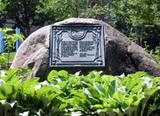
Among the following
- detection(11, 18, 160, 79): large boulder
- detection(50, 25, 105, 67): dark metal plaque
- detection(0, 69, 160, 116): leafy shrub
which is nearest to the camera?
detection(0, 69, 160, 116): leafy shrub

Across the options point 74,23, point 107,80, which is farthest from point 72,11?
point 107,80

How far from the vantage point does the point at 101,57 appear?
811cm

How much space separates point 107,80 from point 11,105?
0.98 m

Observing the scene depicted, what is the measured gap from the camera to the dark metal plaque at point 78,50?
8070 millimetres

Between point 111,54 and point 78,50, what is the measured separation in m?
0.65

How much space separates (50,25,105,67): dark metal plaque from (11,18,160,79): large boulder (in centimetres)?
18

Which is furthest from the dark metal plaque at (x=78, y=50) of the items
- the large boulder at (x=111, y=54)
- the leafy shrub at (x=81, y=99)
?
the leafy shrub at (x=81, y=99)

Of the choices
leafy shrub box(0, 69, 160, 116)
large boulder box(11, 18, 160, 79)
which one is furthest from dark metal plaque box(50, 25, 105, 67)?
leafy shrub box(0, 69, 160, 116)

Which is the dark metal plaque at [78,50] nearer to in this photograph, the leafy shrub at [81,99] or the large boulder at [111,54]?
the large boulder at [111,54]

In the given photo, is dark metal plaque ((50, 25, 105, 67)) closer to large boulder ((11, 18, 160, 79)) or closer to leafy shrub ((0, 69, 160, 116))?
large boulder ((11, 18, 160, 79))

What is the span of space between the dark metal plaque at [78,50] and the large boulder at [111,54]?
18 cm

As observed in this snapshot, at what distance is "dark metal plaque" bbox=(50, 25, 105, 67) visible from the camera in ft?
26.5

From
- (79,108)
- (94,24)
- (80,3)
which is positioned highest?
(80,3)

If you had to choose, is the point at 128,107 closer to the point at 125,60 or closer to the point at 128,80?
the point at 128,80
